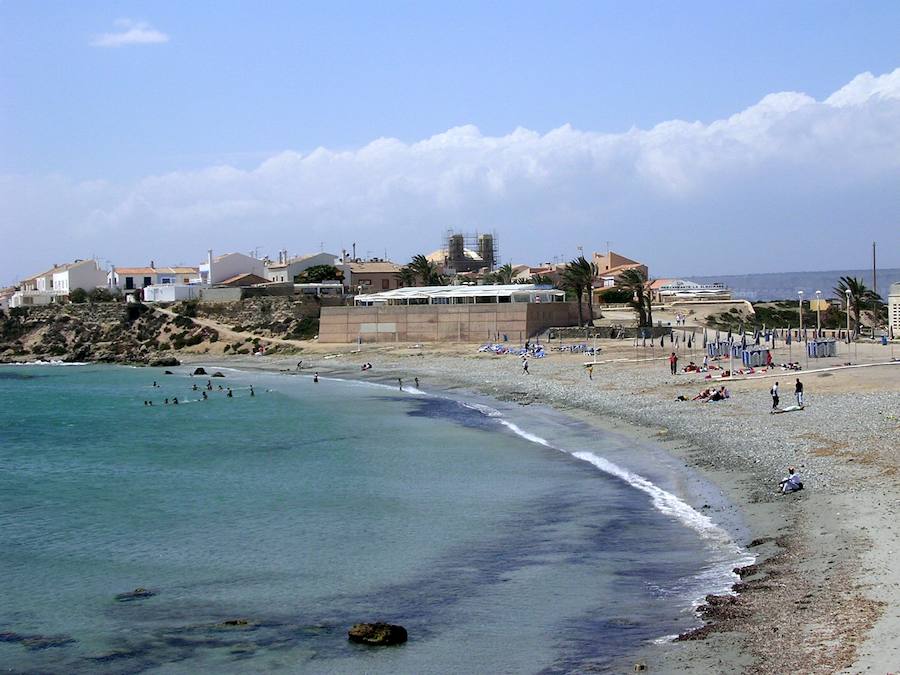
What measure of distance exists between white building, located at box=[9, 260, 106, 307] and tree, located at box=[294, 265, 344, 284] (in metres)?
25.5

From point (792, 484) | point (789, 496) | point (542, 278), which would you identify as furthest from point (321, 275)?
point (789, 496)

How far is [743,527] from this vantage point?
2220 cm

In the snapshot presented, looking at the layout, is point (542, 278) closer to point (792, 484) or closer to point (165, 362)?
point (165, 362)

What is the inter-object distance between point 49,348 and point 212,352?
2041cm

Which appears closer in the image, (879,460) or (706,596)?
(706,596)

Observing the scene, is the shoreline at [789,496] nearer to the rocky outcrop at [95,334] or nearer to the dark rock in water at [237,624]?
the dark rock in water at [237,624]

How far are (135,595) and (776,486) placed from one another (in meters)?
14.7

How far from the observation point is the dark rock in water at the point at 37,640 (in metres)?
17.3

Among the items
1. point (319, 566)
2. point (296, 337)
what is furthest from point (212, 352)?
point (319, 566)

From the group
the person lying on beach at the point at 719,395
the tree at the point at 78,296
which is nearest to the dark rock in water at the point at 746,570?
the person lying on beach at the point at 719,395

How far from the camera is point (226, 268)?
112 m

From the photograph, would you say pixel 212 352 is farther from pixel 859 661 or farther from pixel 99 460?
pixel 859 661

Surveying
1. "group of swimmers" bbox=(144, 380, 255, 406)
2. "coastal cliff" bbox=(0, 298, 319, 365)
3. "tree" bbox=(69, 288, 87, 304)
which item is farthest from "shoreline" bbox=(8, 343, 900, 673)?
"tree" bbox=(69, 288, 87, 304)

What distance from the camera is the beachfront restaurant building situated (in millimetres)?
78562
